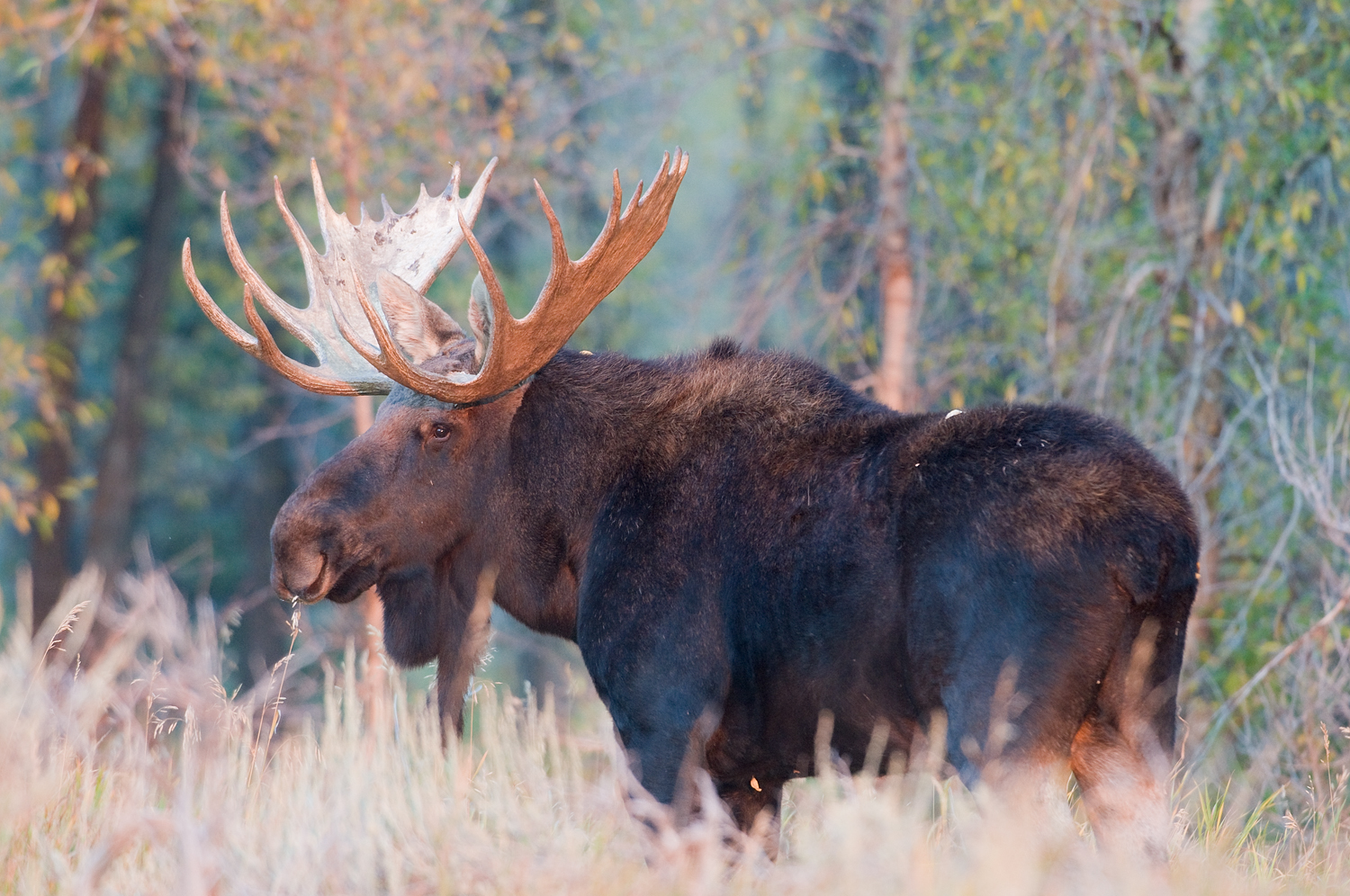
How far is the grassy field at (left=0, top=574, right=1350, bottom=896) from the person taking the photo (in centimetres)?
288

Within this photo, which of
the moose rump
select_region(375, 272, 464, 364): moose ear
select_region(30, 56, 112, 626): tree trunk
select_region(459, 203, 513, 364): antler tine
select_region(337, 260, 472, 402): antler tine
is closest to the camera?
the moose rump

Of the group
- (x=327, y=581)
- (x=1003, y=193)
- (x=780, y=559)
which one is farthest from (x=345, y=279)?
(x=1003, y=193)

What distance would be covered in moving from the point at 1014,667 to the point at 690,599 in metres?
1.02

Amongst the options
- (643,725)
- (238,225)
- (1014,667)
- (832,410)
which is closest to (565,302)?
(832,410)

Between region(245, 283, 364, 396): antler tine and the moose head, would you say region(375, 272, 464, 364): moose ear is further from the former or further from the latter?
region(245, 283, 364, 396): antler tine

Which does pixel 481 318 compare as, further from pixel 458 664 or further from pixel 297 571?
pixel 458 664

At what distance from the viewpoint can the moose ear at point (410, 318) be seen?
16.1 feet

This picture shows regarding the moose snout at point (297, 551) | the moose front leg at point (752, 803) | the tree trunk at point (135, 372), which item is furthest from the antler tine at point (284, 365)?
the tree trunk at point (135, 372)

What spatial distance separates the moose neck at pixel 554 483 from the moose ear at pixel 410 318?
0.50m

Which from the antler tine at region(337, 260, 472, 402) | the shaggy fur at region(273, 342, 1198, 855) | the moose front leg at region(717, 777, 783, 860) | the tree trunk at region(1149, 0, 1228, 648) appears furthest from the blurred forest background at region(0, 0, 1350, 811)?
the moose front leg at region(717, 777, 783, 860)

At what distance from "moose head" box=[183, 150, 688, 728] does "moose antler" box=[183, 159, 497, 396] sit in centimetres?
1

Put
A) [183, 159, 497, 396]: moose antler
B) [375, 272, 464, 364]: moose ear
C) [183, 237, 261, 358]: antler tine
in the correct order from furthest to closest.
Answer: [375, 272, 464, 364]: moose ear
[183, 159, 497, 396]: moose antler
[183, 237, 261, 358]: antler tine

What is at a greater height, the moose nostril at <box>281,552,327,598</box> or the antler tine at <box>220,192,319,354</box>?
the antler tine at <box>220,192,319,354</box>

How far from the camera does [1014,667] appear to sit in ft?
11.1
